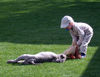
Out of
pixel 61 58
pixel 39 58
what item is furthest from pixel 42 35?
pixel 39 58

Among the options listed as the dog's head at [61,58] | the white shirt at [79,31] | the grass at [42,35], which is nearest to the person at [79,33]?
the white shirt at [79,31]

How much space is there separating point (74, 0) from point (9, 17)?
7611 mm

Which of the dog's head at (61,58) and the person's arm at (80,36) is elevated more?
the person's arm at (80,36)

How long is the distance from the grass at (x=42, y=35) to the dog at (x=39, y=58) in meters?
0.15

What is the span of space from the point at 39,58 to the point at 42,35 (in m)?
4.13

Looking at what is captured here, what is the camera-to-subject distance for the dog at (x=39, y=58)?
809 centimetres

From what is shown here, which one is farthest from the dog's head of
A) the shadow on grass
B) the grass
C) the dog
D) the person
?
the shadow on grass

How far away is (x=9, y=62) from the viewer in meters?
8.29

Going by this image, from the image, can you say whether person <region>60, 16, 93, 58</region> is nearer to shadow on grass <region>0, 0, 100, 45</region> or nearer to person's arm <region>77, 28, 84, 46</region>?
person's arm <region>77, 28, 84, 46</region>

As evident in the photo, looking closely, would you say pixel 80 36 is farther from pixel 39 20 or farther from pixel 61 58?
pixel 39 20

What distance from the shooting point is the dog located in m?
8.09

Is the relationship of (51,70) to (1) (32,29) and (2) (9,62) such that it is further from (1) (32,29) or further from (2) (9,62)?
(1) (32,29)

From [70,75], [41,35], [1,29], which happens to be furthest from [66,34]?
[70,75]

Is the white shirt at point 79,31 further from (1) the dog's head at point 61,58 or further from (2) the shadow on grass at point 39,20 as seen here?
(2) the shadow on grass at point 39,20
